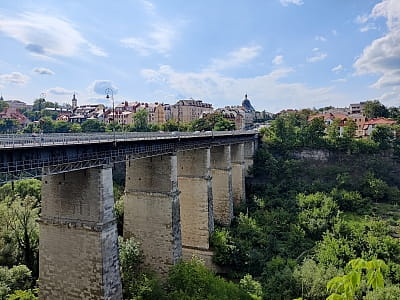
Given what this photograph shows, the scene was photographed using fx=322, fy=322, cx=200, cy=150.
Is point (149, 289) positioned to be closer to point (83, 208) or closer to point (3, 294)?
point (83, 208)

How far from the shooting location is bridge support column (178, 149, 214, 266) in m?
29.4

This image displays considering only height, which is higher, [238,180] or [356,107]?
[356,107]

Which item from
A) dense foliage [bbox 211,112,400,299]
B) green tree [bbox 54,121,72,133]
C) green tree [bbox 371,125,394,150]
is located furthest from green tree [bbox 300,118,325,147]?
green tree [bbox 54,121,72,133]

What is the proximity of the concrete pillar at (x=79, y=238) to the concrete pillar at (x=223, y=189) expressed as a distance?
1959 centimetres

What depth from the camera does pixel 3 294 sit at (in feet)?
57.0

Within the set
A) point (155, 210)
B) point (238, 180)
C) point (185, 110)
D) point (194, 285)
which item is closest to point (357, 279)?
point (194, 285)

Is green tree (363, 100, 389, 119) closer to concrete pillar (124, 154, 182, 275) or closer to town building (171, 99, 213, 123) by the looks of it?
town building (171, 99, 213, 123)

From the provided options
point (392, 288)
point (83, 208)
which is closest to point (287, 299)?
point (392, 288)

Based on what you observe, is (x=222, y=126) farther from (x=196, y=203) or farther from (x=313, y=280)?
(x=313, y=280)

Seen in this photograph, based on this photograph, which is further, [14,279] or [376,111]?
[376,111]

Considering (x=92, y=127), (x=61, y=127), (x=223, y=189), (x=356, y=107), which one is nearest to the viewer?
(x=223, y=189)

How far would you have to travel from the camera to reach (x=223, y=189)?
116 ft

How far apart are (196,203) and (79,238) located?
49.5 ft

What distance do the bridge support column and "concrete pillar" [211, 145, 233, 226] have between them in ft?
17.4
